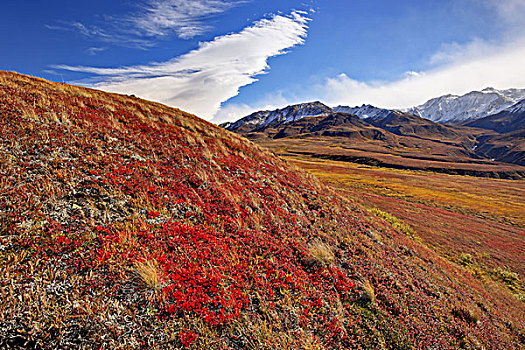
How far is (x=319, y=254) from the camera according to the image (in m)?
9.29

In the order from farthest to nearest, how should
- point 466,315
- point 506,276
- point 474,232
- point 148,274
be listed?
point 474,232
point 506,276
point 466,315
point 148,274

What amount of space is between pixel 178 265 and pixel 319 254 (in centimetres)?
586

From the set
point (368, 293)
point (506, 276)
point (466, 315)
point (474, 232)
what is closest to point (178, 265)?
point (368, 293)

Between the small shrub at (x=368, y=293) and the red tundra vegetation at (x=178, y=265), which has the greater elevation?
the red tundra vegetation at (x=178, y=265)

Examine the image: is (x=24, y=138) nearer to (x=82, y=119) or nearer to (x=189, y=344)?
(x=82, y=119)

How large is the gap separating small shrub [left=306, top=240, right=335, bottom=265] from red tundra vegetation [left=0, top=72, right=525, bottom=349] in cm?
6

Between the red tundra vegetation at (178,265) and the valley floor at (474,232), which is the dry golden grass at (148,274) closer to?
the red tundra vegetation at (178,265)

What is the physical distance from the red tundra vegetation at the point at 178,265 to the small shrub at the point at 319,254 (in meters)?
0.06

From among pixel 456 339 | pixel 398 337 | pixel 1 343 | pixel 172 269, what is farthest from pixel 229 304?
pixel 456 339

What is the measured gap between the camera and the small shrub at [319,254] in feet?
28.9

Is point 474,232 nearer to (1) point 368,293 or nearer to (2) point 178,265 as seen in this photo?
(1) point 368,293

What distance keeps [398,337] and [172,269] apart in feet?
24.5

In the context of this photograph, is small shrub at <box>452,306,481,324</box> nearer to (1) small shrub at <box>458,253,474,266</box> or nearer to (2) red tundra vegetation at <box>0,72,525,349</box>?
(2) red tundra vegetation at <box>0,72,525,349</box>

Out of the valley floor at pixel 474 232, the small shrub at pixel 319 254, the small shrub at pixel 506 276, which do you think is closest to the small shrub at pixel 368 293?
the small shrub at pixel 319 254
